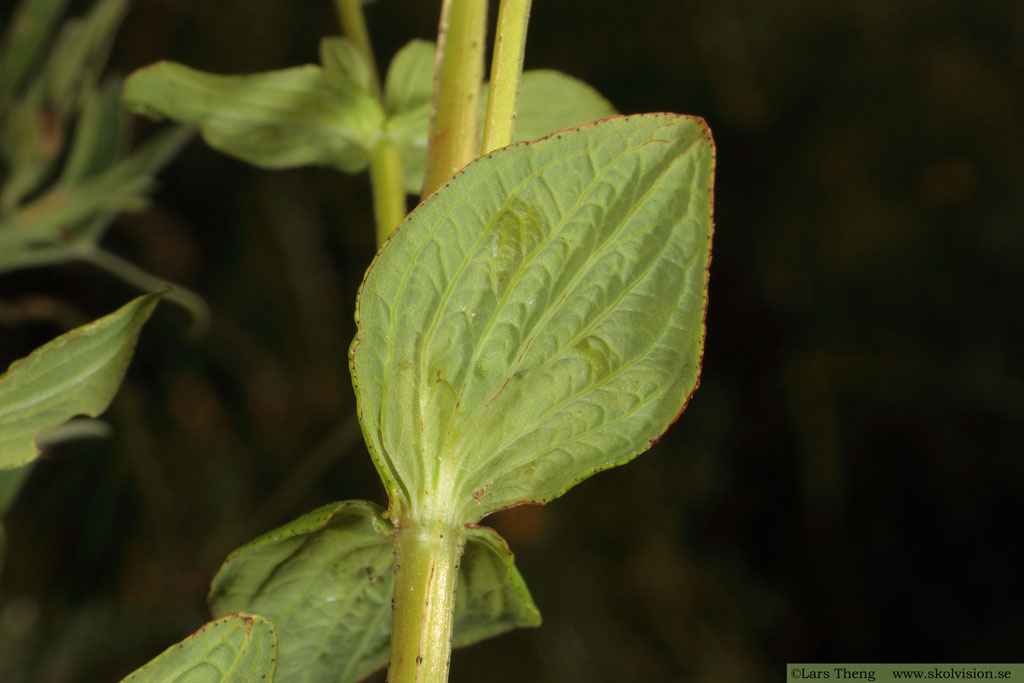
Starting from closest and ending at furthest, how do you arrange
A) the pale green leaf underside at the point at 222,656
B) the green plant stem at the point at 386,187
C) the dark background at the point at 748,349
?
the pale green leaf underside at the point at 222,656, the green plant stem at the point at 386,187, the dark background at the point at 748,349

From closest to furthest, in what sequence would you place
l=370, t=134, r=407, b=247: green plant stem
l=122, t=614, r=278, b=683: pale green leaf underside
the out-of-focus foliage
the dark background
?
1. l=122, t=614, r=278, b=683: pale green leaf underside
2. l=370, t=134, r=407, b=247: green plant stem
3. the out-of-focus foliage
4. the dark background

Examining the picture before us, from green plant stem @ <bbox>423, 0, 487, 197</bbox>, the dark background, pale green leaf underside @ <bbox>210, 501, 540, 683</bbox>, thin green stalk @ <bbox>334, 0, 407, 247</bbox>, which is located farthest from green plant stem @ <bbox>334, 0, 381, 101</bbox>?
the dark background

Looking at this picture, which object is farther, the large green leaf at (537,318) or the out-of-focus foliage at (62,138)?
the out-of-focus foliage at (62,138)

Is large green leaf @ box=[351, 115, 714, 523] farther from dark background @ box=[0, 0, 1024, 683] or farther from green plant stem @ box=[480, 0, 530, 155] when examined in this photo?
dark background @ box=[0, 0, 1024, 683]

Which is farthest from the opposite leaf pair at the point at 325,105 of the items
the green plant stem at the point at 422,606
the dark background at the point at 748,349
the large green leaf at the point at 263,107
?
the dark background at the point at 748,349

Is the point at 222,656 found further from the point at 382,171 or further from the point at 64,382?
the point at 382,171

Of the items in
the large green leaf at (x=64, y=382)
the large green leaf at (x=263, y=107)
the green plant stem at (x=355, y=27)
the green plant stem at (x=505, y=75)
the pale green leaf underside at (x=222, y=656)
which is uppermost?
the green plant stem at (x=355, y=27)

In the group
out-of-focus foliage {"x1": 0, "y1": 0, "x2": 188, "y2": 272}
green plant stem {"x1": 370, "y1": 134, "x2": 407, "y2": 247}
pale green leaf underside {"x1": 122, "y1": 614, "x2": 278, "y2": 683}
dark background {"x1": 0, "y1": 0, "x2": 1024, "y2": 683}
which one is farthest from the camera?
dark background {"x1": 0, "y1": 0, "x2": 1024, "y2": 683}

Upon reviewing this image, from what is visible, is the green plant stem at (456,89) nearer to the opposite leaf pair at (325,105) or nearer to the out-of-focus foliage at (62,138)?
the opposite leaf pair at (325,105)
